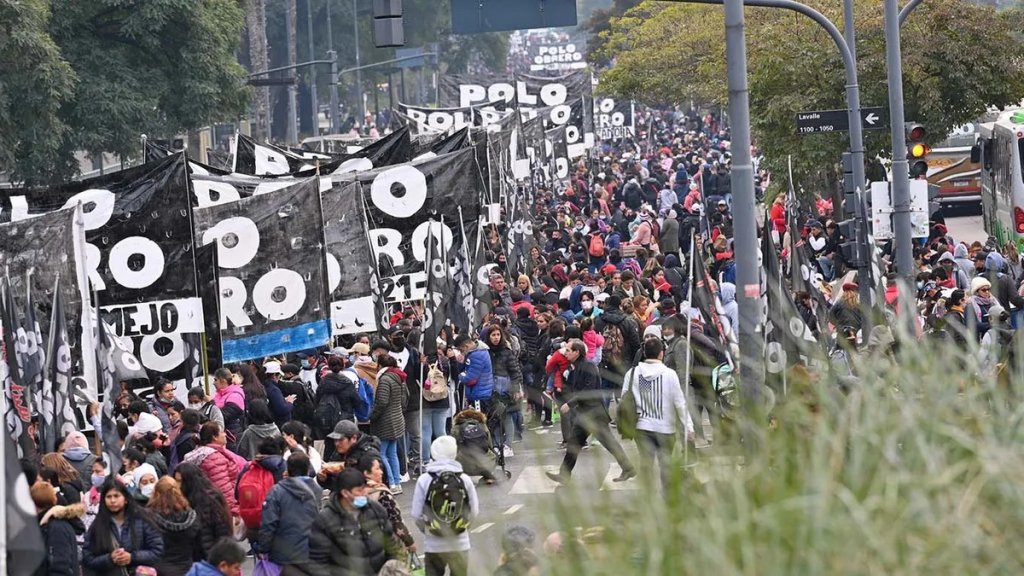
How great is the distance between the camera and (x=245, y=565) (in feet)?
44.6

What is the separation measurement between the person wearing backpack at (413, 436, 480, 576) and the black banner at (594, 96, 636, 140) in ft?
169

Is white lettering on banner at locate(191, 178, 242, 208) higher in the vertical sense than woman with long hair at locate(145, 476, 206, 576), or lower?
higher

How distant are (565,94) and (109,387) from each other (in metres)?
37.0

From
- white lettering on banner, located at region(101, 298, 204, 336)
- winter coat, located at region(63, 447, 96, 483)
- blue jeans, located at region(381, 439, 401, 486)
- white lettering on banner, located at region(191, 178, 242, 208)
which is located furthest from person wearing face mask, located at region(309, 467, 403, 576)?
white lettering on banner, located at region(191, 178, 242, 208)

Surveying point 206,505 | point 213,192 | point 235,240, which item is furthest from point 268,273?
point 206,505

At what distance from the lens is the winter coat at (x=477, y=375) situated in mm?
16719

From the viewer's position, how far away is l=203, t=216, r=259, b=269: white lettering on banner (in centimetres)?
1653

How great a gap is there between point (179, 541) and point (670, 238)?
20250 mm

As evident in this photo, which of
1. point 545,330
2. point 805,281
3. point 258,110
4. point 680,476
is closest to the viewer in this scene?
point 680,476

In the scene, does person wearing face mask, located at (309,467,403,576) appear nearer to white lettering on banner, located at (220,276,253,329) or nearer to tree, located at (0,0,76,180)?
white lettering on banner, located at (220,276,253,329)

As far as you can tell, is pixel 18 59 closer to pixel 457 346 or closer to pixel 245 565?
pixel 457 346

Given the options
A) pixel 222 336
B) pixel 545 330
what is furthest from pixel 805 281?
pixel 222 336

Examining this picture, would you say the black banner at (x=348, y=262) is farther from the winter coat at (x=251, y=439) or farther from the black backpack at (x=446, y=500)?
the black backpack at (x=446, y=500)

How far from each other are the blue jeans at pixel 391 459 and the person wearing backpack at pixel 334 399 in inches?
23.3
